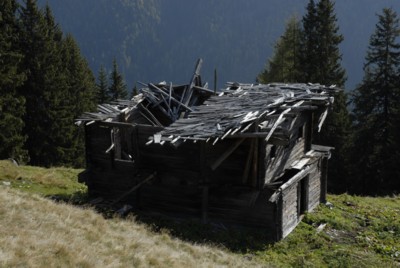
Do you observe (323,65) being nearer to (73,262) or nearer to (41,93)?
(41,93)

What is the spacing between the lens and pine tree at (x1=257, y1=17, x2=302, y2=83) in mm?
39094

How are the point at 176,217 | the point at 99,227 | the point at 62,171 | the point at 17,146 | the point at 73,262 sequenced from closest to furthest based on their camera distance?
the point at 73,262, the point at 99,227, the point at 176,217, the point at 62,171, the point at 17,146

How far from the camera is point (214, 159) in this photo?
658 inches

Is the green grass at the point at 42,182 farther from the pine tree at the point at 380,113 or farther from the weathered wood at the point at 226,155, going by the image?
the pine tree at the point at 380,113

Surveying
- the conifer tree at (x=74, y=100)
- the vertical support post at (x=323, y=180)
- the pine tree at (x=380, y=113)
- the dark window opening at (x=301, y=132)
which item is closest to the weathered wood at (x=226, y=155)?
the dark window opening at (x=301, y=132)

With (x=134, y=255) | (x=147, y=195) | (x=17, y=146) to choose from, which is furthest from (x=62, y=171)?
(x=134, y=255)

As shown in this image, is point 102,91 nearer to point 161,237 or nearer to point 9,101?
point 9,101

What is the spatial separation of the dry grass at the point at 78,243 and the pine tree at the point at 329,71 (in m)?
22.8

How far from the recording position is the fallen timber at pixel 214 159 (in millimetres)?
15930

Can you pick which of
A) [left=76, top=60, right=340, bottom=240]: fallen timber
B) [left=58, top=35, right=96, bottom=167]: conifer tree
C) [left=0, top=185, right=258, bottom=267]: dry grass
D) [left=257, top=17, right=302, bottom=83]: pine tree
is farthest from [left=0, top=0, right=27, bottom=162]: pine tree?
[left=257, top=17, right=302, bottom=83]: pine tree

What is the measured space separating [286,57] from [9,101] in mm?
22310

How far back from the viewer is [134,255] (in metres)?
10.3

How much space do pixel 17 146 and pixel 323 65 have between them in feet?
74.7

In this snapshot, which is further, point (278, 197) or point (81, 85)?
point (81, 85)
